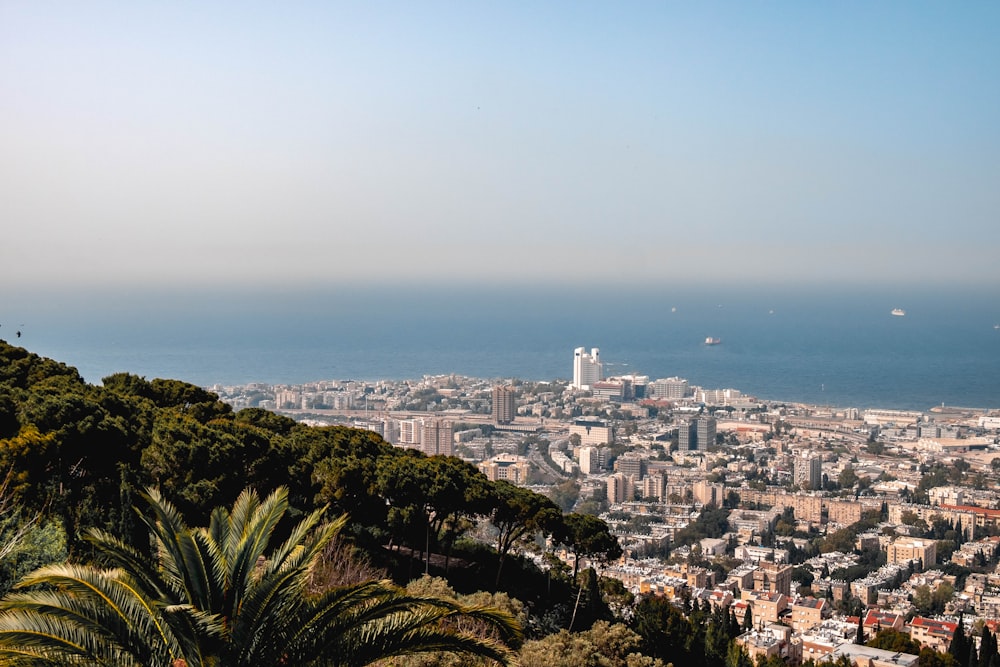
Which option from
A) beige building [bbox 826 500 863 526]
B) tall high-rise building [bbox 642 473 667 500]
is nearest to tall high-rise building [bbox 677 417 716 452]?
tall high-rise building [bbox 642 473 667 500]

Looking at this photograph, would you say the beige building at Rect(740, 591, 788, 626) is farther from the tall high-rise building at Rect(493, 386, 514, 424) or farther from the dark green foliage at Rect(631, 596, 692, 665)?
the tall high-rise building at Rect(493, 386, 514, 424)

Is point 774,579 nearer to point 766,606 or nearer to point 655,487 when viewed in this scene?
point 766,606

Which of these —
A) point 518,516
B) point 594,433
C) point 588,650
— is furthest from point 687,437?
point 588,650

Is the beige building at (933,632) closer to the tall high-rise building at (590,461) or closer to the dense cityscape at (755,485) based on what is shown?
the dense cityscape at (755,485)

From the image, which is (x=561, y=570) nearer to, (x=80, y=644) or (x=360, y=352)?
(x=80, y=644)

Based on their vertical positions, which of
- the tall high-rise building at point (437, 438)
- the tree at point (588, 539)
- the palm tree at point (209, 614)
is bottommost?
the tall high-rise building at point (437, 438)

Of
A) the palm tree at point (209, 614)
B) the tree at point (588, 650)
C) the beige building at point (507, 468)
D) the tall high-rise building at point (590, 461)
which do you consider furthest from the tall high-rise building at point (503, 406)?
the palm tree at point (209, 614)
